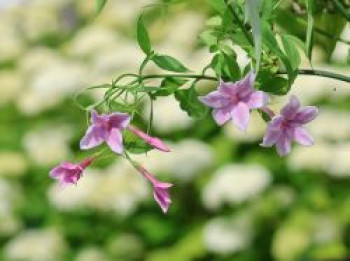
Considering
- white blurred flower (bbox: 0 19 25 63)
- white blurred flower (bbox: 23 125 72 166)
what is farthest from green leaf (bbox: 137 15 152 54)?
white blurred flower (bbox: 0 19 25 63)

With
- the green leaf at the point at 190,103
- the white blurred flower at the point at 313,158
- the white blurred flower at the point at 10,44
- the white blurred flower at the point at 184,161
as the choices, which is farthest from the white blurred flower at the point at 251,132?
the green leaf at the point at 190,103

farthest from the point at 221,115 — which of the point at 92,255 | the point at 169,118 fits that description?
the point at 169,118

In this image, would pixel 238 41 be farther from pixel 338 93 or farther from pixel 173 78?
pixel 338 93

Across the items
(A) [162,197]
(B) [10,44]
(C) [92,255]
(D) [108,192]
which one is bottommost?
(B) [10,44]

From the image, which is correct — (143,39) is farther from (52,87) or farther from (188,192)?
(52,87)

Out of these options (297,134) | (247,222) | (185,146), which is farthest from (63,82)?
(297,134)

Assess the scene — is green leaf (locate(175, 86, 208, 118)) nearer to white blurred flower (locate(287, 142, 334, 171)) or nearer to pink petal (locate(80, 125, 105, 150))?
pink petal (locate(80, 125, 105, 150))
